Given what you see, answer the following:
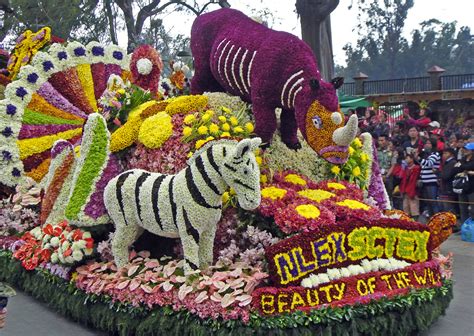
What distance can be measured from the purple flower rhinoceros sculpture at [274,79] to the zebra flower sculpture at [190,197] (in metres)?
1.14

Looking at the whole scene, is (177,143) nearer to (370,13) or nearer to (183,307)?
(183,307)

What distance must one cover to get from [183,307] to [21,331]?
1.79 meters

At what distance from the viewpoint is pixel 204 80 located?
7492mm

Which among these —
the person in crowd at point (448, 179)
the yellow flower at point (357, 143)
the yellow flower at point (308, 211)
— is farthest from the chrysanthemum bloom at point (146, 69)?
the person in crowd at point (448, 179)

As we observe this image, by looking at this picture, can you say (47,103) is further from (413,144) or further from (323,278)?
(413,144)

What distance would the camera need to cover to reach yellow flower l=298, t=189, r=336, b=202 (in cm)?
617

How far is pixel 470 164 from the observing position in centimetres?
949

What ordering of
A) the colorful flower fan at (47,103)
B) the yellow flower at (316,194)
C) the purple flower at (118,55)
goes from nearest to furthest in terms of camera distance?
1. the yellow flower at (316,194)
2. the colorful flower fan at (47,103)
3. the purple flower at (118,55)

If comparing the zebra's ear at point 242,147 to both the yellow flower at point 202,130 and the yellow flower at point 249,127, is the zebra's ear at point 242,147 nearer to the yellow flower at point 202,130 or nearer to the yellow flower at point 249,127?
the yellow flower at point 202,130

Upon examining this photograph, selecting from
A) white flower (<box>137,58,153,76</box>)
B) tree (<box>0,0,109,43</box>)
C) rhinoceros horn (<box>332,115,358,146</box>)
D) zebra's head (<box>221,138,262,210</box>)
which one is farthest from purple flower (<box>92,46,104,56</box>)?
tree (<box>0,0,109,43</box>)

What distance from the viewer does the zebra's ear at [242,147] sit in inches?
192

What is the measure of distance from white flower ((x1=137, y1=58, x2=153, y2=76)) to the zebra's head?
11.9ft

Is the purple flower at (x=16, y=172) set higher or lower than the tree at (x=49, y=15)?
lower

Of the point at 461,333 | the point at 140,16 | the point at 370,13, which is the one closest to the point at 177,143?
the point at 461,333
